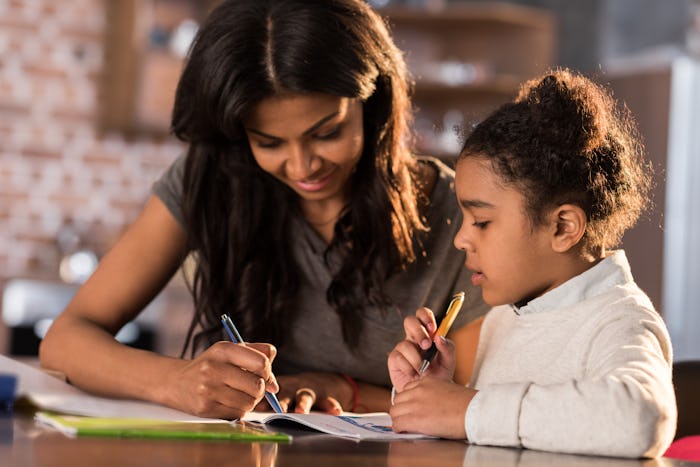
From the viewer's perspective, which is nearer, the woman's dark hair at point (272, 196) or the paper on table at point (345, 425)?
the paper on table at point (345, 425)

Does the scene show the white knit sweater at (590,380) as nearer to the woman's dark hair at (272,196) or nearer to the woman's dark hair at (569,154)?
the woman's dark hair at (569,154)

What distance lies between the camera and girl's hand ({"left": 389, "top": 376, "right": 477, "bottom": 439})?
121cm

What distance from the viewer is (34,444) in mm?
1006

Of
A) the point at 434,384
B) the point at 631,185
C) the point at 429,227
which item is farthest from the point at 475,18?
the point at 434,384

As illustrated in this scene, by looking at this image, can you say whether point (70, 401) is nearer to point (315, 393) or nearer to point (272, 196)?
point (315, 393)

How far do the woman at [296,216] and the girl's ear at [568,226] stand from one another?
418 millimetres

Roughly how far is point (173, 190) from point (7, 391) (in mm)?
666

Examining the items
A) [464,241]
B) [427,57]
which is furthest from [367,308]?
[427,57]

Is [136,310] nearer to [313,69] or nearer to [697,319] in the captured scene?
[313,69]

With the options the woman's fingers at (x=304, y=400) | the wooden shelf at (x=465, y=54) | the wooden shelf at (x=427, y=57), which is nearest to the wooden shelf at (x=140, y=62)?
the wooden shelf at (x=427, y=57)

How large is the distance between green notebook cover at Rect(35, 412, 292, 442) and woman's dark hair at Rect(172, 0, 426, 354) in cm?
64

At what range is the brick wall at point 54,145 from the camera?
5121 millimetres

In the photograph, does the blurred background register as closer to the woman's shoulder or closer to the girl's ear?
the woman's shoulder

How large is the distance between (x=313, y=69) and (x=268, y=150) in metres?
0.17
